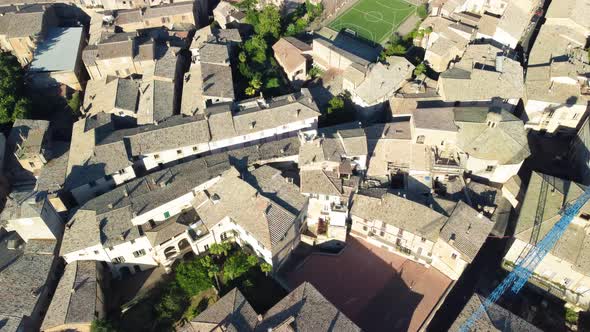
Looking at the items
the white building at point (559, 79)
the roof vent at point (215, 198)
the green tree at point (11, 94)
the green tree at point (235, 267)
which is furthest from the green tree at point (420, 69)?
the green tree at point (11, 94)

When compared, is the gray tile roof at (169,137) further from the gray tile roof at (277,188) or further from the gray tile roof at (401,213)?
the gray tile roof at (401,213)

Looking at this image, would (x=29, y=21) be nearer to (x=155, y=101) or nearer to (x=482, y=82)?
(x=155, y=101)

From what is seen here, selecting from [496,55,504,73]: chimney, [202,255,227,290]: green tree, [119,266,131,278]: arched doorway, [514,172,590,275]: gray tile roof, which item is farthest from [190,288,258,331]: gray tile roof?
[496,55,504,73]: chimney

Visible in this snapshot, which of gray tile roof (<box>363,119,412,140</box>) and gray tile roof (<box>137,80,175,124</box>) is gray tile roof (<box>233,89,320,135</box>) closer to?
gray tile roof (<box>363,119,412,140</box>)

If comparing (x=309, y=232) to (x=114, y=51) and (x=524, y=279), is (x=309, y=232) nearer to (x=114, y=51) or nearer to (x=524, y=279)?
(x=524, y=279)

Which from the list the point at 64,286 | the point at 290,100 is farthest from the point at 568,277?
the point at 64,286

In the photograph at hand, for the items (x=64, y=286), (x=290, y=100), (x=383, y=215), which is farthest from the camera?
(x=290, y=100)

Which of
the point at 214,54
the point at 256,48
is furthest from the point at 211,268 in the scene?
the point at 256,48
